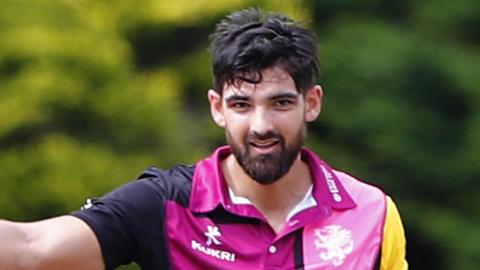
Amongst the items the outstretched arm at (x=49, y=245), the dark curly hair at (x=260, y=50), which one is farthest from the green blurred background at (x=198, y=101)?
→ the outstretched arm at (x=49, y=245)

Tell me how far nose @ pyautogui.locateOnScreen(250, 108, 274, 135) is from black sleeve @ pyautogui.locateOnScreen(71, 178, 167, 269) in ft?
0.81

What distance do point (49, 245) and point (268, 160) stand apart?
20.9 inches

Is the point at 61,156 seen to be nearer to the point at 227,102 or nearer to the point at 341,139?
the point at 341,139

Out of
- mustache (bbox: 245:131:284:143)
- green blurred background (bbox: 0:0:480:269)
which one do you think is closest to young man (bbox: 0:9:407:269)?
mustache (bbox: 245:131:284:143)

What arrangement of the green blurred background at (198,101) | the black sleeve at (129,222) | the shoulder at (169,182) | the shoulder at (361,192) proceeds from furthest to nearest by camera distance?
1. the green blurred background at (198,101)
2. the shoulder at (361,192)
3. the shoulder at (169,182)
4. the black sleeve at (129,222)

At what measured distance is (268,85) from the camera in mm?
3301

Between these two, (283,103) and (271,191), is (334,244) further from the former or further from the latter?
(283,103)

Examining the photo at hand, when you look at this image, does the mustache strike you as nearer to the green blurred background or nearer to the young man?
the young man

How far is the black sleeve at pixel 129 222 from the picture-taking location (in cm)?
320

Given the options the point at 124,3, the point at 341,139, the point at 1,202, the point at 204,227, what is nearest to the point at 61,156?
the point at 1,202

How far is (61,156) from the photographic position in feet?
17.4

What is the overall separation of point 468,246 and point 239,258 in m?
2.51

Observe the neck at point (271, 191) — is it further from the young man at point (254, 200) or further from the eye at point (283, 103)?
the eye at point (283, 103)

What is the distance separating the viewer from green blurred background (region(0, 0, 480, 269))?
529 centimetres
